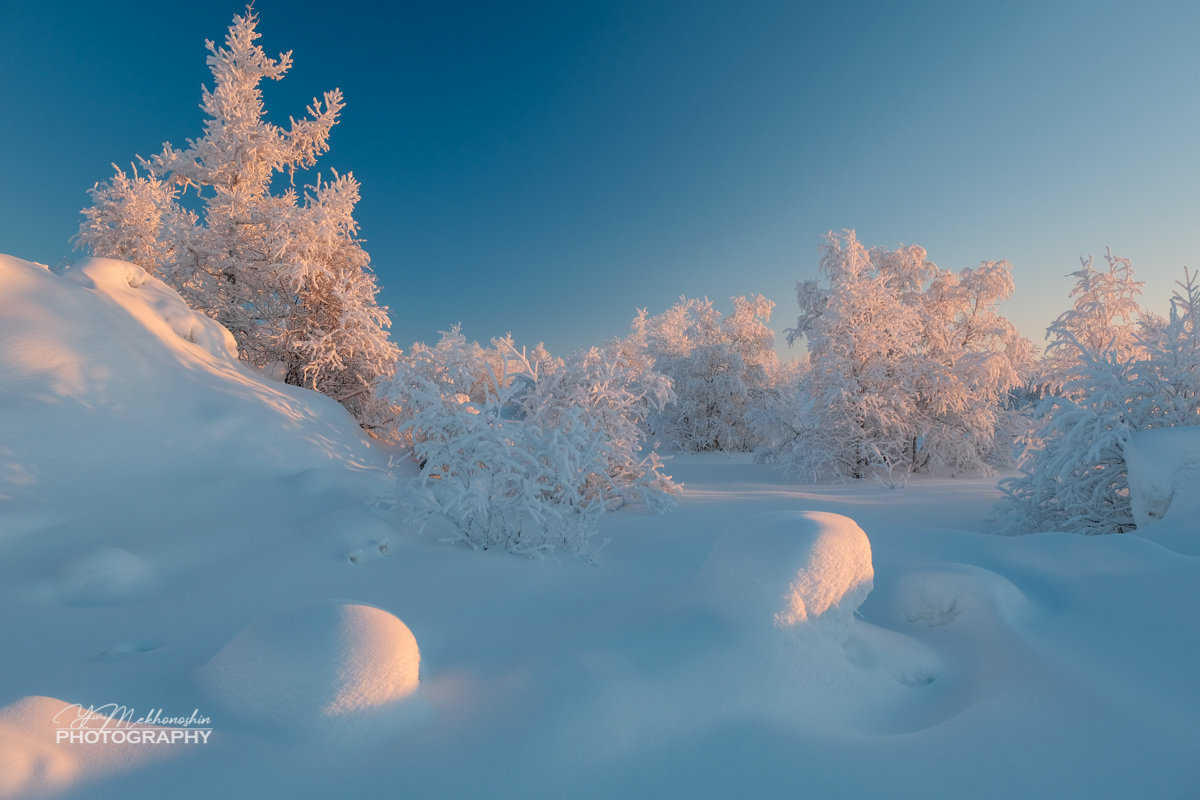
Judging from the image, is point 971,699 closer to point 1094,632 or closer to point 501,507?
point 1094,632

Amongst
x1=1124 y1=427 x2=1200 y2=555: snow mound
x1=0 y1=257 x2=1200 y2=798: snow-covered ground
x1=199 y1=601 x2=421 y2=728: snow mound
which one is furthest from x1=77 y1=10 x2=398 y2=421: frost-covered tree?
x1=1124 y1=427 x2=1200 y2=555: snow mound

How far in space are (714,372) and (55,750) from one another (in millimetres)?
20462

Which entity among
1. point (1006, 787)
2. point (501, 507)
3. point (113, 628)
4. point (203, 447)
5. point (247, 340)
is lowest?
point (1006, 787)

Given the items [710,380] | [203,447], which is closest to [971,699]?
[203,447]

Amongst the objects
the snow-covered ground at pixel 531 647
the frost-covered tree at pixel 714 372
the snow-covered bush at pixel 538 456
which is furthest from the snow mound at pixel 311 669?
the frost-covered tree at pixel 714 372

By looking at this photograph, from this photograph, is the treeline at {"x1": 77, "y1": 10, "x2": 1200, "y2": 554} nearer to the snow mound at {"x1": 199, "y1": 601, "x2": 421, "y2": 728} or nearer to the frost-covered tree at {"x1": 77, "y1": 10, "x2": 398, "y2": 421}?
the frost-covered tree at {"x1": 77, "y1": 10, "x2": 398, "y2": 421}

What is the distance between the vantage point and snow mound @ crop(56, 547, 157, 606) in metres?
3.55

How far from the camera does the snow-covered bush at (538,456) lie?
5055mm

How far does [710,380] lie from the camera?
69.5 ft

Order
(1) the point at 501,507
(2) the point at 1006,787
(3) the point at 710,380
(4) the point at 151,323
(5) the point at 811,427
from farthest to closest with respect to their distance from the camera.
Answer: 1. (3) the point at 710,380
2. (5) the point at 811,427
3. (4) the point at 151,323
4. (1) the point at 501,507
5. (2) the point at 1006,787

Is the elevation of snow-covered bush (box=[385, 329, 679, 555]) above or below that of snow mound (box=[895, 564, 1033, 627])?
above

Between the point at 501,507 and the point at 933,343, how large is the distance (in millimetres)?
12812

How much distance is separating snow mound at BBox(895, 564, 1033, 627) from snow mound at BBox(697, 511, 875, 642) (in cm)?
96

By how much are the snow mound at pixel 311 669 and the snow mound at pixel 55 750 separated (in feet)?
1.01
